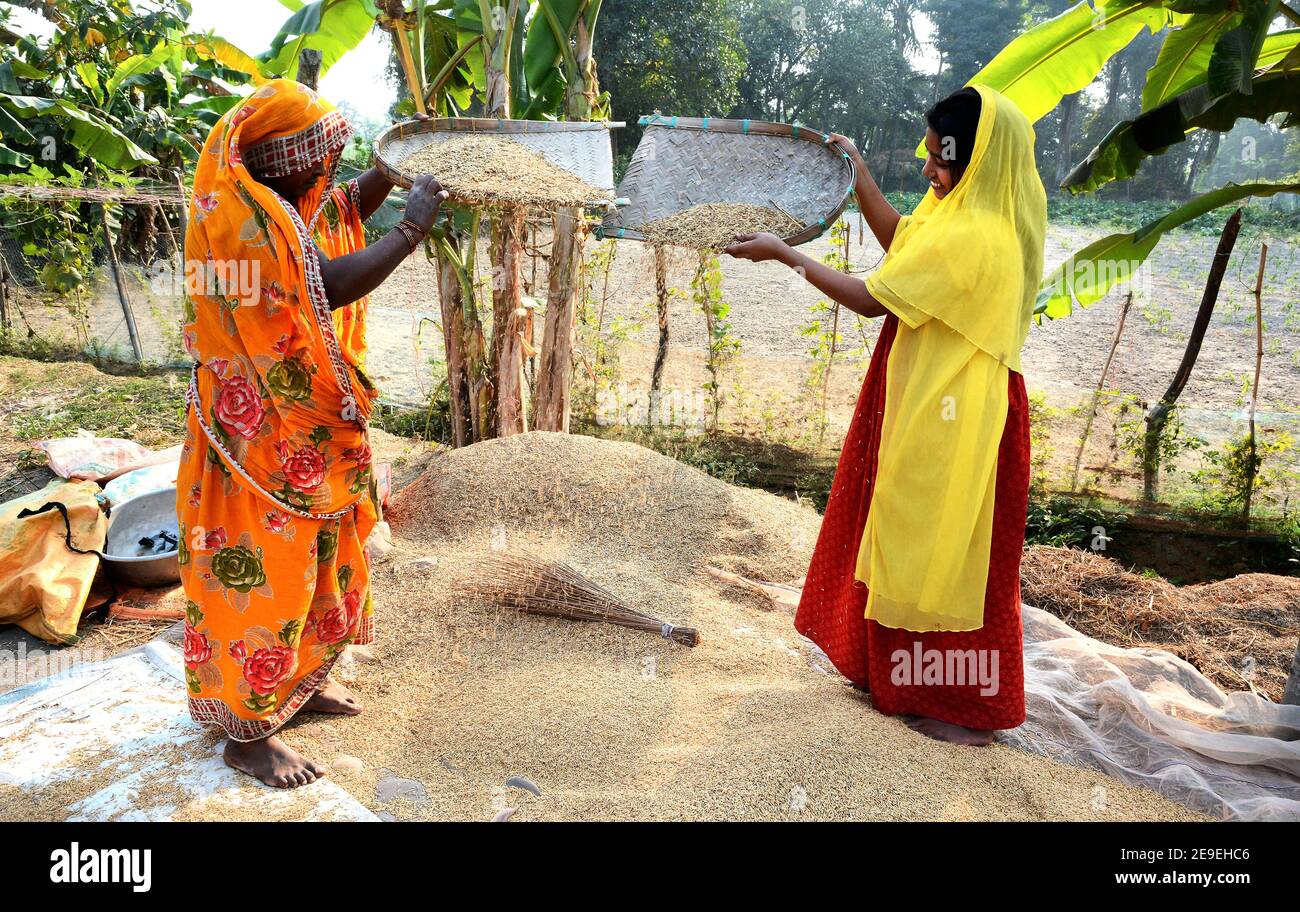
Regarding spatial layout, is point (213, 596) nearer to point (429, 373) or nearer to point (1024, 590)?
point (1024, 590)

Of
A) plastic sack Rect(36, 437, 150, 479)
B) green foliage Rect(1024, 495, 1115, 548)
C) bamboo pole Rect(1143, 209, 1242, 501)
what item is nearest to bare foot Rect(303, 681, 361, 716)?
plastic sack Rect(36, 437, 150, 479)

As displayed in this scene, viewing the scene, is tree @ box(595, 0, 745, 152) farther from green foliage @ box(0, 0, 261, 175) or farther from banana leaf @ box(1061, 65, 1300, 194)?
banana leaf @ box(1061, 65, 1300, 194)

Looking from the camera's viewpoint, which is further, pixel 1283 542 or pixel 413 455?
pixel 413 455

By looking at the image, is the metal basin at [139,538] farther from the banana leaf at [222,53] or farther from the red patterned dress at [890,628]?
the banana leaf at [222,53]

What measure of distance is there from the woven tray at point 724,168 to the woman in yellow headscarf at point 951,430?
557mm

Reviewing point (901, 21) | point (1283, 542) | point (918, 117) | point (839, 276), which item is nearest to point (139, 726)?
point (839, 276)

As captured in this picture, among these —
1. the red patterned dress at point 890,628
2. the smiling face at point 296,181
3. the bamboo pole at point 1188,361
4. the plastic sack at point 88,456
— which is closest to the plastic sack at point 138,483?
the plastic sack at point 88,456

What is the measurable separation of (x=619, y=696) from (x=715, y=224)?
1.57m

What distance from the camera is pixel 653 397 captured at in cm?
584

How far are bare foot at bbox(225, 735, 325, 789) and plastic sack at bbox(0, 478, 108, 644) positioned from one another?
4.78 feet

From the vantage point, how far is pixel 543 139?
311 centimetres

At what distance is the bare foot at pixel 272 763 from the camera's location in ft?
7.18

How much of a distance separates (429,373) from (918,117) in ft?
61.5
